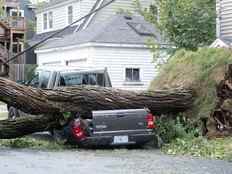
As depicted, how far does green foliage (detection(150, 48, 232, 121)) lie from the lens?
51.4 ft

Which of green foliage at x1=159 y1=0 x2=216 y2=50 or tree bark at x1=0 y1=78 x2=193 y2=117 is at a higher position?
green foliage at x1=159 y1=0 x2=216 y2=50

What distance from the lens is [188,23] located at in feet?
85.6

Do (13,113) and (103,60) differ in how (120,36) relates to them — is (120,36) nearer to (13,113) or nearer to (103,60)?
(103,60)

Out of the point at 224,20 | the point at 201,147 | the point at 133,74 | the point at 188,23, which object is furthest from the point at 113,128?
the point at 133,74

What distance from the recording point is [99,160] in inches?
477

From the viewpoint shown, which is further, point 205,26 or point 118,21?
point 118,21

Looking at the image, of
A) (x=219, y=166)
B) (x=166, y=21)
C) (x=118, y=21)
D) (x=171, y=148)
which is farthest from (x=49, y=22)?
(x=219, y=166)

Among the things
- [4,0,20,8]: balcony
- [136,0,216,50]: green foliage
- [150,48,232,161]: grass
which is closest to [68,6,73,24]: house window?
[4,0,20,8]: balcony

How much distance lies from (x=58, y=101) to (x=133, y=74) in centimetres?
1959

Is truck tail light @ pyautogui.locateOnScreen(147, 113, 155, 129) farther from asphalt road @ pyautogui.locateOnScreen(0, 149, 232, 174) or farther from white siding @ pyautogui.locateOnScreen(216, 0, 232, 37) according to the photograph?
white siding @ pyautogui.locateOnScreen(216, 0, 232, 37)

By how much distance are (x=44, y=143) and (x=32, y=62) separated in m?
31.5

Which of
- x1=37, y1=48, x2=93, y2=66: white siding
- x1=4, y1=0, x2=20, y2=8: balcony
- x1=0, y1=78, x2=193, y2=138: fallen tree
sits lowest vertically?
x1=0, y1=78, x2=193, y2=138: fallen tree

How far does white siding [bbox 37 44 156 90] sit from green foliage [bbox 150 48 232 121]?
48.5ft

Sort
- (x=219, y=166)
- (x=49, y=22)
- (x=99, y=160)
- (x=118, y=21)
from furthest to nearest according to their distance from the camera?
(x=49, y=22)
(x=118, y=21)
(x=99, y=160)
(x=219, y=166)
